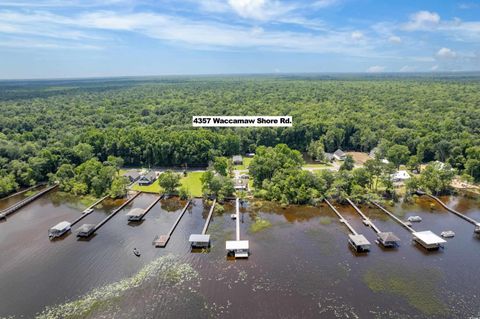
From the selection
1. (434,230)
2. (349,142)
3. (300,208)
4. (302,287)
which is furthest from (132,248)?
(349,142)

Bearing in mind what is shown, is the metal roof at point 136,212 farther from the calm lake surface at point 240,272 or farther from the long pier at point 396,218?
the long pier at point 396,218

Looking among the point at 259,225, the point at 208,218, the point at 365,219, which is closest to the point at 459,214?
the point at 365,219

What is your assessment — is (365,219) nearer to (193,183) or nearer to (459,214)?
(459,214)

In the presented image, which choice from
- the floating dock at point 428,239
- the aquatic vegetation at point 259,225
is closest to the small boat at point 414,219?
the floating dock at point 428,239

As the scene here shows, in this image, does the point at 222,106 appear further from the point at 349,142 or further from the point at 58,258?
the point at 58,258

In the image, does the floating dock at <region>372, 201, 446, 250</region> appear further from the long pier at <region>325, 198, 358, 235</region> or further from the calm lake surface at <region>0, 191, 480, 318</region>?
the long pier at <region>325, 198, 358, 235</region>
